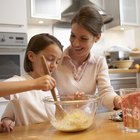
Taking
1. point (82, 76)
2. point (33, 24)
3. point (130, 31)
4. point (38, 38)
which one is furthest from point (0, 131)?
point (130, 31)

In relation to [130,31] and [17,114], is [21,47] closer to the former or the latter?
[17,114]

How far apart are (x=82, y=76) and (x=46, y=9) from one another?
1648 millimetres

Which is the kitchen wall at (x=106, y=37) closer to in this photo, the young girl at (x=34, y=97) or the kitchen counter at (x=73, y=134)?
the young girl at (x=34, y=97)

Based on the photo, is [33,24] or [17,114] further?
[33,24]

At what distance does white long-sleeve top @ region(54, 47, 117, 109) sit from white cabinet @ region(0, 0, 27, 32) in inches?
37.7

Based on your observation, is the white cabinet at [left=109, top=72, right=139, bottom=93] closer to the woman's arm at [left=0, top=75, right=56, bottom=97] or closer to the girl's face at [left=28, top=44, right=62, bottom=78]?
the girl's face at [left=28, top=44, right=62, bottom=78]

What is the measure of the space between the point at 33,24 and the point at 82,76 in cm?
175

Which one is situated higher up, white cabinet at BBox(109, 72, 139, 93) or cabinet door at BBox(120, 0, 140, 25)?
cabinet door at BBox(120, 0, 140, 25)

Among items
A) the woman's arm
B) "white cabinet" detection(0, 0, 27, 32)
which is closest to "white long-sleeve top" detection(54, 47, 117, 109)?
the woman's arm

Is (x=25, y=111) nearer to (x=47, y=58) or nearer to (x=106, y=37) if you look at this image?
(x=47, y=58)

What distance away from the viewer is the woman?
1.23 meters

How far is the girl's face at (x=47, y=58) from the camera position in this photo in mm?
1074

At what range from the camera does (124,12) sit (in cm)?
329

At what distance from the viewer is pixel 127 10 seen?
3.33 meters
